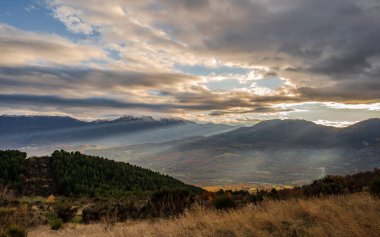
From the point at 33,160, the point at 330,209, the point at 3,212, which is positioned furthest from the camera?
the point at 33,160

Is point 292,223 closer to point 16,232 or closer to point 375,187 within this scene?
point 375,187

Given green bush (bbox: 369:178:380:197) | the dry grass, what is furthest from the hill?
the dry grass

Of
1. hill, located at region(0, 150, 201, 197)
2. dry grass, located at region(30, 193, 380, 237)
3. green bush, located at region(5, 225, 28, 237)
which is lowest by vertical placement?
hill, located at region(0, 150, 201, 197)

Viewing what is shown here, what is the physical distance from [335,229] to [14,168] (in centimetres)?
6407

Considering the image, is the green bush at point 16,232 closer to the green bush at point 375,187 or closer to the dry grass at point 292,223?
the dry grass at point 292,223

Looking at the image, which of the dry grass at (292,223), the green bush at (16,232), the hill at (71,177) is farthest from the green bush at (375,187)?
the hill at (71,177)

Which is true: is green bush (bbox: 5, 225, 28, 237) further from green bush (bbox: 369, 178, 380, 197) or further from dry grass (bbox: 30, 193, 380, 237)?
green bush (bbox: 369, 178, 380, 197)

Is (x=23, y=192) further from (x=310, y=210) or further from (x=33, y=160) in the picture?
(x=310, y=210)

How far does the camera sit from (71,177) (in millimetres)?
64000

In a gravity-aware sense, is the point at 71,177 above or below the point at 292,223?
below

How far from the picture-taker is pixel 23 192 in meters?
56.5

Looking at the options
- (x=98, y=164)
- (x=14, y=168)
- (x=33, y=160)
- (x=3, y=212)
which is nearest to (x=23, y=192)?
(x=14, y=168)

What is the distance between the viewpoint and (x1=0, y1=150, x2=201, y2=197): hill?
59062 millimetres

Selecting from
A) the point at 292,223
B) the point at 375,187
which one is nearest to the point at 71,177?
the point at 375,187
